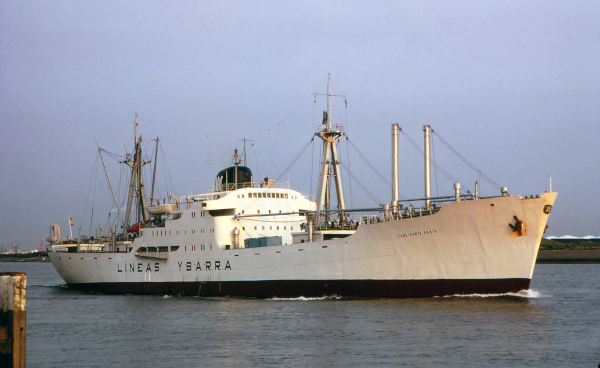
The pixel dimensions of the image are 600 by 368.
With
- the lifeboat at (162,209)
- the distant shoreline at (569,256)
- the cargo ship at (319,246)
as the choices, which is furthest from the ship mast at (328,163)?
the distant shoreline at (569,256)

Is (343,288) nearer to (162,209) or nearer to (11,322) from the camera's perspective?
(162,209)

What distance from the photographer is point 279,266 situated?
27766 mm

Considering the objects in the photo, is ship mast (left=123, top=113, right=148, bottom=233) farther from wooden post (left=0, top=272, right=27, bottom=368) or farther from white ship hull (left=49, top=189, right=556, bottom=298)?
wooden post (left=0, top=272, right=27, bottom=368)

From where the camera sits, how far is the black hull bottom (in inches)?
958

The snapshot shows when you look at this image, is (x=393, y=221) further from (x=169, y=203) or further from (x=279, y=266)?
(x=169, y=203)

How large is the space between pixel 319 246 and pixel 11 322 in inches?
694

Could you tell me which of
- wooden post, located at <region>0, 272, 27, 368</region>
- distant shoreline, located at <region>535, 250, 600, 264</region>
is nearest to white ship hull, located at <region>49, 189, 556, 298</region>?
wooden post, located at <region>0, 272, 27, 368</region>

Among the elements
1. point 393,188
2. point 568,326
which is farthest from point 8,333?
point 393,188

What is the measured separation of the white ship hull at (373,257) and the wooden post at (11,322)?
17117 millimetres

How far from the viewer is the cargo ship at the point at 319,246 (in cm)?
2388

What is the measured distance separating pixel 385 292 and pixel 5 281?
1791 cm

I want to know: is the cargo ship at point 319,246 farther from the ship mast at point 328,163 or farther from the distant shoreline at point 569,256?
the distant shoreline at point 569,256

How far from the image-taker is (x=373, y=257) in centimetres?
2547

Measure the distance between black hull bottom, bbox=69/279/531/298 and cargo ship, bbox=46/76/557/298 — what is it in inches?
1.8
